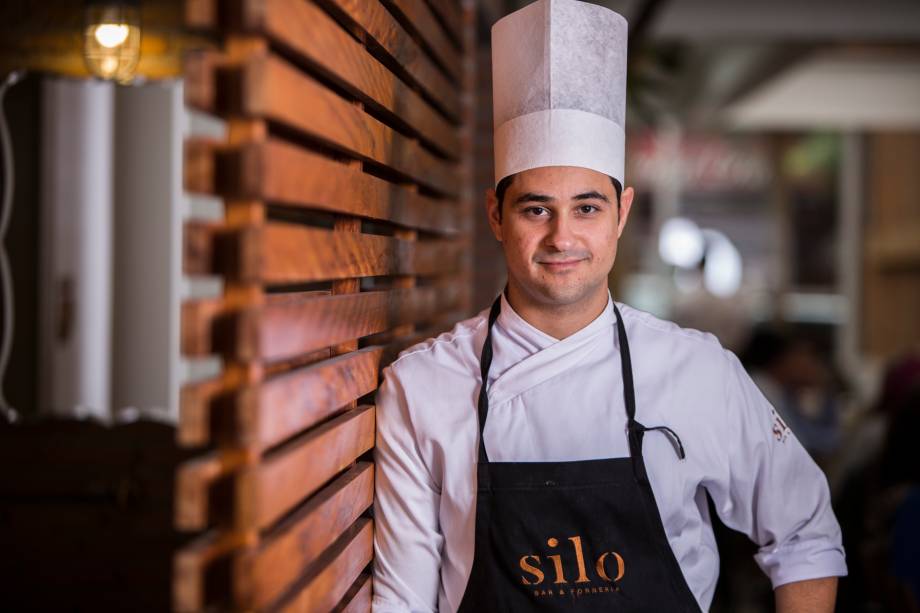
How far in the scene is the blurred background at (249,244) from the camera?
1.15 metres

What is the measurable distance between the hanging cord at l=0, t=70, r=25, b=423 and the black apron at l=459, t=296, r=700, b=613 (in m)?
1.93

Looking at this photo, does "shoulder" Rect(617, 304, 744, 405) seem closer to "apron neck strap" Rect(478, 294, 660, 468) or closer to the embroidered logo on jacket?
"apron neck strap" Rect(478, 294, 660, 468)

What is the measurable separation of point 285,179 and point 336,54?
299mm

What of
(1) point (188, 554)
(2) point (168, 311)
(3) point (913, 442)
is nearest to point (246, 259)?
(1) point (188, 554)

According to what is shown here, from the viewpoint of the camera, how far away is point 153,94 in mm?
3281

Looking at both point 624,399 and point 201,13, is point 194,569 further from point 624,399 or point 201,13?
point 624,399

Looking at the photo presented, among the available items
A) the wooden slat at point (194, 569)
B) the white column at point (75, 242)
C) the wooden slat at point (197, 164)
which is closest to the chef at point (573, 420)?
the wooden slat at point (194, 569)

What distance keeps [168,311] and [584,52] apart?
204 centimetres

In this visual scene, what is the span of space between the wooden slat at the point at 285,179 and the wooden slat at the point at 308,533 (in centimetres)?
43

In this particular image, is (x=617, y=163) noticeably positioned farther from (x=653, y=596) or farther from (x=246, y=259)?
(x=246, y=259)

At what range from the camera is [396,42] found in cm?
185

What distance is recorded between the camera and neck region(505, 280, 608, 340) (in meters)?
1.86

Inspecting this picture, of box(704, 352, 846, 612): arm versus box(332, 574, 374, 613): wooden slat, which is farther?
box(704, 352, 846, 612): arm

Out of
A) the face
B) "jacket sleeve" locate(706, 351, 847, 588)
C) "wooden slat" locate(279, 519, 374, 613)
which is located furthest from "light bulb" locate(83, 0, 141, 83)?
"jacket sleeve" locate(706, 351, 847, 588)
